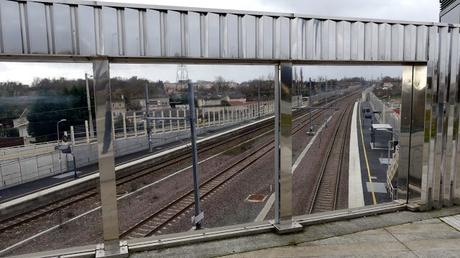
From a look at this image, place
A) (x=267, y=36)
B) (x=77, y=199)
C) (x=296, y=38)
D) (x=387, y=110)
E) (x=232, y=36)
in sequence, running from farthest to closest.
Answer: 1. (x=387, y=110)
2. (x=77, y=199)
3. (x=296, y=38)
4. (x=267, y=36)
5. (x=232, y=36)

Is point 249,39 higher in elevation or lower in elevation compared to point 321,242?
higher

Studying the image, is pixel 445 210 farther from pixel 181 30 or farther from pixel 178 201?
pixel 178 201

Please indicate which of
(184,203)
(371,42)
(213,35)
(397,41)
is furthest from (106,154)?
(184,203)

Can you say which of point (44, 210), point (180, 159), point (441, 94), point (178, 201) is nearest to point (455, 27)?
A: point (441, 94)

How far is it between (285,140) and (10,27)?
2743 mm

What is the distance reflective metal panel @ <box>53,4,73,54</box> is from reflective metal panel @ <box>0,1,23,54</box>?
253mm

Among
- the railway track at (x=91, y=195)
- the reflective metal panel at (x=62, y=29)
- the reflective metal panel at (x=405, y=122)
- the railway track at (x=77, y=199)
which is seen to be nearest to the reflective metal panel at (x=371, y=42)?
the reflective metal panel at (x=405, y=122)

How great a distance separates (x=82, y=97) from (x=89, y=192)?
1060 centimetres

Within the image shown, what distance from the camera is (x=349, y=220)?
4.27 meters

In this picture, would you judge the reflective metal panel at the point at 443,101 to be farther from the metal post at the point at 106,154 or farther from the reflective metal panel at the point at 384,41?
the metal post at the point at 106,154

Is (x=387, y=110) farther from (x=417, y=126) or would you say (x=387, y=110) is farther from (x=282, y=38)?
(x=282, y=38)

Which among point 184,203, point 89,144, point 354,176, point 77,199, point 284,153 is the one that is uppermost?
point 284,153

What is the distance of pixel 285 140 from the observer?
3754 millimetres

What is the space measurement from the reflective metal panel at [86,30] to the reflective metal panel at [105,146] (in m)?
0.14
